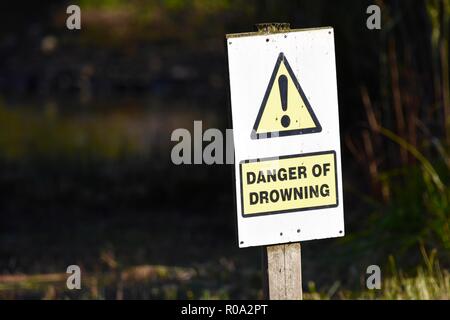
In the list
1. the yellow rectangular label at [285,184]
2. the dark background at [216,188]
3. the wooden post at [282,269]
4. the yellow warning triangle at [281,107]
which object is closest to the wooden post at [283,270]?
the wooden post at [282,269]

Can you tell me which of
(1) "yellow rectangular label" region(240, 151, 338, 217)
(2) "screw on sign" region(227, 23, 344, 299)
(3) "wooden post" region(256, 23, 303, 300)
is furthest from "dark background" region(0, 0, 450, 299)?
(3) "wooden post" region(256, 23, 303, 300)

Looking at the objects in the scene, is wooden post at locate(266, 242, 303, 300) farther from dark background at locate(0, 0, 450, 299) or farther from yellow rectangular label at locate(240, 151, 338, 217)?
dark background at locate(0, 0, 450, 299)

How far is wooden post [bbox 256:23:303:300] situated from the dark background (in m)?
0.63

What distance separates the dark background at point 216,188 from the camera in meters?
7.54

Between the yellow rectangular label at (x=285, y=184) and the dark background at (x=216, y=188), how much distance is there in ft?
1.09

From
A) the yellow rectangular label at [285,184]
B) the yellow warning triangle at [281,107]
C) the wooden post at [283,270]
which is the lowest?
the wooden post at [283,270]

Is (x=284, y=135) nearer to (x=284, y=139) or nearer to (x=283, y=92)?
(x=284, y=139)

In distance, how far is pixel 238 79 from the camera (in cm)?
436

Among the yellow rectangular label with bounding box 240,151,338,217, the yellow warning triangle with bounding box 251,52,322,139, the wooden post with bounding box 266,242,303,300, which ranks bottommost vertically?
the wooden post with bounding box 266,242,303,300

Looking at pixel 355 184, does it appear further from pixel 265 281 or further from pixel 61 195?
pixel 265 281

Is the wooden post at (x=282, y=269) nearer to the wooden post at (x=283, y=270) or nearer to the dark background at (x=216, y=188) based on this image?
the wooden post at (x=283, y=270)

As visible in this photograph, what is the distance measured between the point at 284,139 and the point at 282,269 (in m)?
0.53

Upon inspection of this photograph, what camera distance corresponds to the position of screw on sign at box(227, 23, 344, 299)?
438 cm
